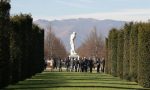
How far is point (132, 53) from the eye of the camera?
4825 centimetres

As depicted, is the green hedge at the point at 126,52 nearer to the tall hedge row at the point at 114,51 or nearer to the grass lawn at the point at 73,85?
the grass lawn at the point at 73,85

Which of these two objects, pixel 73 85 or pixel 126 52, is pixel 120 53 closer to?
pixel 126 52

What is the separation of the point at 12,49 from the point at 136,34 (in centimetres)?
1011

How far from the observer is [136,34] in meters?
47.8

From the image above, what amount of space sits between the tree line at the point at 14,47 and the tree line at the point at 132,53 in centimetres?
844

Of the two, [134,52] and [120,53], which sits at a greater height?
[120,53]

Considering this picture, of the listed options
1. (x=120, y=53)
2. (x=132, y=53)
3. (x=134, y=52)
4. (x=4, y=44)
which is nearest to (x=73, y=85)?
(x=4, y=44)

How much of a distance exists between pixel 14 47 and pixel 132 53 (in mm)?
9731

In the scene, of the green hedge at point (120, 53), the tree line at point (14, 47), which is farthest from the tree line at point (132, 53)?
the tree line at point (14, 47)

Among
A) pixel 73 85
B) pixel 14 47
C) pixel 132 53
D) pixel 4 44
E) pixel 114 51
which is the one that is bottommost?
pixel 73 85

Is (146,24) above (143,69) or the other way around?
above

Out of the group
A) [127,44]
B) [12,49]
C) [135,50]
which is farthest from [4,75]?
[127,44]

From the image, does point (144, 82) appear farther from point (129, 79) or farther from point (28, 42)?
point (28, 42)

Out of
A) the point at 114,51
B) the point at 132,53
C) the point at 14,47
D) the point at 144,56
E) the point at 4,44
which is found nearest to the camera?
the point at 4,44
